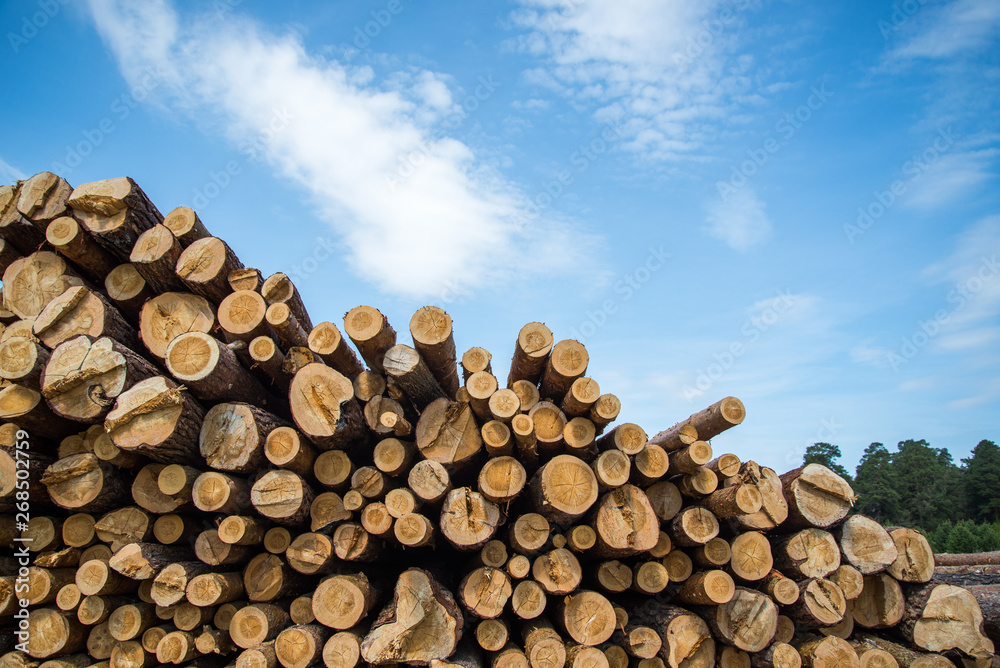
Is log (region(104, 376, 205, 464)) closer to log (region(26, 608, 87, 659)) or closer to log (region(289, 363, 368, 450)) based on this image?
log (region(289, 363, 368, 450))

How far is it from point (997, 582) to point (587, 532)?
5.30 metres

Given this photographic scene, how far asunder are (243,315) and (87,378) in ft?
3.54

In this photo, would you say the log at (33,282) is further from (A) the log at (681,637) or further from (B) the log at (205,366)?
(A) the log at (681,637)

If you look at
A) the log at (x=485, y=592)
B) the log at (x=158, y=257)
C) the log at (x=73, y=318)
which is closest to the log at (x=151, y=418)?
the log at (x=73, y=318)

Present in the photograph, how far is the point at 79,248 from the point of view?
163 inches

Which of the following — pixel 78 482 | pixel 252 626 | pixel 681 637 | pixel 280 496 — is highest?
pixel 681 637

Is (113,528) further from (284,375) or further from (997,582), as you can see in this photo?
(997,582)

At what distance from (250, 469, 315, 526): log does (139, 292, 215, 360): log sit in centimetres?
133

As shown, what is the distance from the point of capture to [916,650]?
4.18 metres

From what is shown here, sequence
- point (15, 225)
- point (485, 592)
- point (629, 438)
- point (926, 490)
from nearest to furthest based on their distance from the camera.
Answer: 1. point (485, 592)
2. point (629, 438)
3. point (15, 225)
4. point (926, 490)

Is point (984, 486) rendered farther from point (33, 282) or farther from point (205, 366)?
point (33, 282)

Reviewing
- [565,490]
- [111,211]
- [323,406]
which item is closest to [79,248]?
[111,211]

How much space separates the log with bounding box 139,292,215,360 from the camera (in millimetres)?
3934

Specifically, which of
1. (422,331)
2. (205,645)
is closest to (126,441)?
(205,645)
